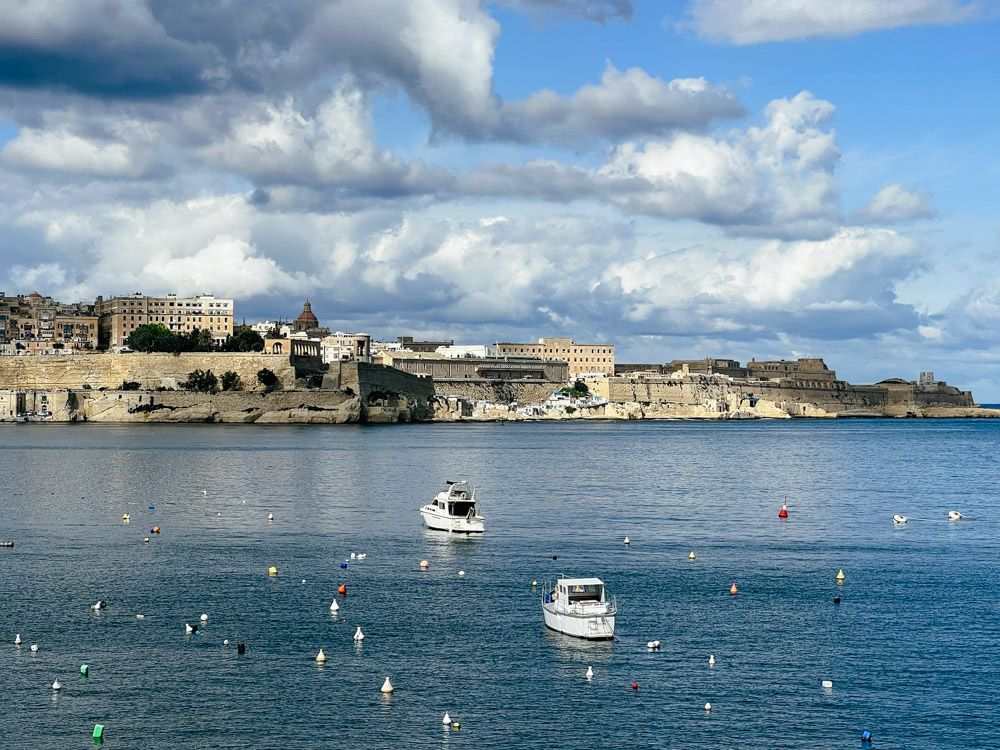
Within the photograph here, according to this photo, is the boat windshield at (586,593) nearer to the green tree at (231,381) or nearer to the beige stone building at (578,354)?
the green tree at (231,381)

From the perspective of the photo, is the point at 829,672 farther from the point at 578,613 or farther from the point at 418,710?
the point at 418,710

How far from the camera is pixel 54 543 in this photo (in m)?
33.6

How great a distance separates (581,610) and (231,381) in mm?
95557

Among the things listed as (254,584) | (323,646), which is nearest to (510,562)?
(254,584)

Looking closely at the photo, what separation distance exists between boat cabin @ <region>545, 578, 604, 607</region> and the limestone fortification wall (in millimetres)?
93643

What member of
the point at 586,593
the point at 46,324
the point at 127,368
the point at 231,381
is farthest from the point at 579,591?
the point at 46,324

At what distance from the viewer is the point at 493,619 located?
2400 centimetres

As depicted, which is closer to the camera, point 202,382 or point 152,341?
point 202,382

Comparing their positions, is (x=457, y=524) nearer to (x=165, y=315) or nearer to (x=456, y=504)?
(x=456, y=504)

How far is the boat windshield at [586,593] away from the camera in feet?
76.4

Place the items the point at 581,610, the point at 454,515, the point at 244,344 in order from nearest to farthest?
the point at 581,610, the point at 454,515, the point at 244,344

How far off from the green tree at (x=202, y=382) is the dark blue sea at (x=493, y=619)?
63.4 meters

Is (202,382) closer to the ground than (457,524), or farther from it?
farther from it

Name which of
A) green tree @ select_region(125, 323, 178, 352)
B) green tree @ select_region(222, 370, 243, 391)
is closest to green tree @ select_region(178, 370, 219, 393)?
green tree @ select_region(222, 370, 243, 391)
